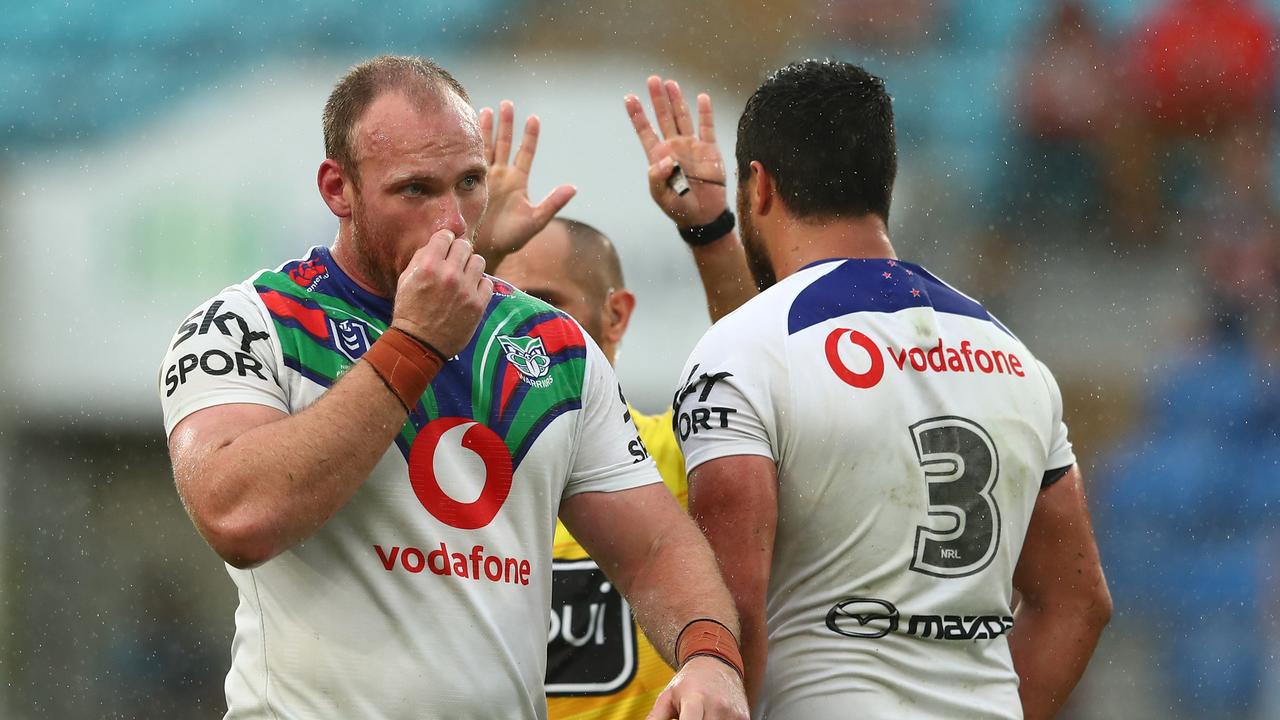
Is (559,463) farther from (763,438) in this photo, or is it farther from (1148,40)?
(1148,40)

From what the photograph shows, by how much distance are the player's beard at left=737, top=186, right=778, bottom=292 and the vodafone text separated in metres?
1.03

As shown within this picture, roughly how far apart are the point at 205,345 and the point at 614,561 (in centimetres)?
86

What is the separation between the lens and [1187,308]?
8.61 metres


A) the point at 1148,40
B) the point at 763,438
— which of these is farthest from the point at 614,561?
the point at 1148,40

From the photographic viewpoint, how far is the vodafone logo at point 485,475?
2.63m

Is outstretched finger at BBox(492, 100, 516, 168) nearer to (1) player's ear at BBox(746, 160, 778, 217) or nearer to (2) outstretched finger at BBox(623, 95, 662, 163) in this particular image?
(2) outstretched finger at BBox(623, 95, 662, 163)

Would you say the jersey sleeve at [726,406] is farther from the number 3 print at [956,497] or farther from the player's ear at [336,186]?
the player's ear at [336,186]

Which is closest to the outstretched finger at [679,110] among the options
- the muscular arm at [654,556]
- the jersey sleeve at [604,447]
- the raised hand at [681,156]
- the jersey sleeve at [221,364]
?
the raised hand at [681,156]

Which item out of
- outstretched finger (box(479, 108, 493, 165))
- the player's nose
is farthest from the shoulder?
the player's nose

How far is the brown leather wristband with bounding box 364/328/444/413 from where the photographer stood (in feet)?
8.04

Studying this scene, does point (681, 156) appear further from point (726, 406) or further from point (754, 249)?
point (726, 406)

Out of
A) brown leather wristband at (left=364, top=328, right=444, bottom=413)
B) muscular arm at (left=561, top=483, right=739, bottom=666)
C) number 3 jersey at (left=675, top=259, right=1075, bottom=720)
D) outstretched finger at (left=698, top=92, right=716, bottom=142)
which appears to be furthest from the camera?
outstretched finger at (left=698, top=92, right=716, bottom=142)

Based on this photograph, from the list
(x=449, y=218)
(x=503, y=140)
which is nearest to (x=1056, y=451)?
(x=449, y=218)

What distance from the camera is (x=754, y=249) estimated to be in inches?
134
